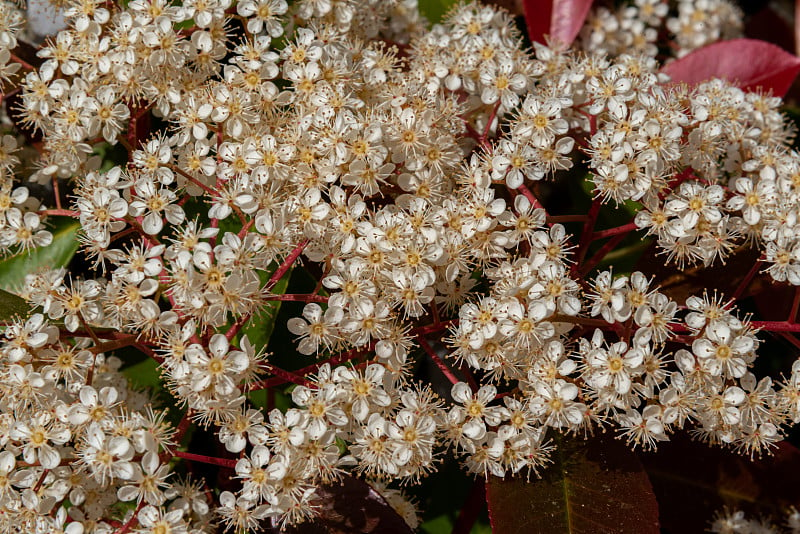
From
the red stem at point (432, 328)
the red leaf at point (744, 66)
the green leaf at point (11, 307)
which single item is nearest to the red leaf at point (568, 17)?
the red leaf at point (744, 66)

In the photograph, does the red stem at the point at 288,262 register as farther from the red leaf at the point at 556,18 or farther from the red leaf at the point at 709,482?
the red leaf at the point at 556,18

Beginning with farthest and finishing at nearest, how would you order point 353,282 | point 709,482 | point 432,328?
point 709,482 < point 432,328 < point 353,282

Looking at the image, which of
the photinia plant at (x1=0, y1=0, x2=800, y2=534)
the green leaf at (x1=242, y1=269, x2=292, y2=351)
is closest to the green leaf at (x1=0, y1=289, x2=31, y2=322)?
the photinia plant at (x1=0, y1=0, x2=800, y2=534)

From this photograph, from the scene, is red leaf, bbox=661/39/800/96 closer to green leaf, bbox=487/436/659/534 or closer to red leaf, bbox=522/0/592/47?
red leaf, bbox=522/0/592/47

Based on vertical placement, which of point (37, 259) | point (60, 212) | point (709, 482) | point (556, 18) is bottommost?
point (709, 482)

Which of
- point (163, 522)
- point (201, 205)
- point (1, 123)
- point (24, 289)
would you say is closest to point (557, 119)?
point (201, 205)

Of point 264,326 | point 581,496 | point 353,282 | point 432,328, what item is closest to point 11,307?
point 264,326

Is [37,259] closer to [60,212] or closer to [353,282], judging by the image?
[60,212]
